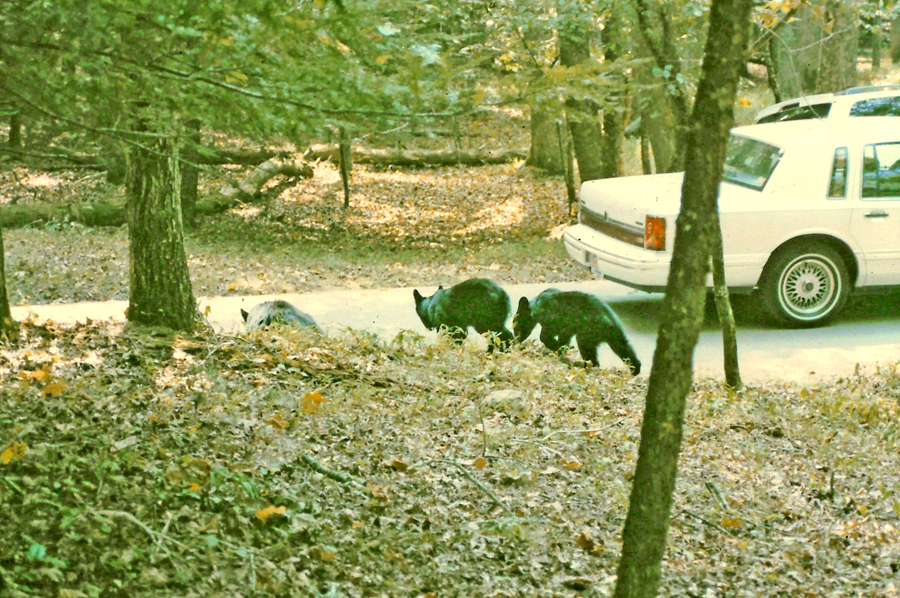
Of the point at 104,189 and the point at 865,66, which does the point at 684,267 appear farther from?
the point at 865,66

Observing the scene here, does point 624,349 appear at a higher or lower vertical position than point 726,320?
lower

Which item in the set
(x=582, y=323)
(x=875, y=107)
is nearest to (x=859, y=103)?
(x=875, y=107)

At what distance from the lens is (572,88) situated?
438 cm

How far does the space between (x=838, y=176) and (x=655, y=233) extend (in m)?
1.99

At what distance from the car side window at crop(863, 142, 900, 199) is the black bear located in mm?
5629

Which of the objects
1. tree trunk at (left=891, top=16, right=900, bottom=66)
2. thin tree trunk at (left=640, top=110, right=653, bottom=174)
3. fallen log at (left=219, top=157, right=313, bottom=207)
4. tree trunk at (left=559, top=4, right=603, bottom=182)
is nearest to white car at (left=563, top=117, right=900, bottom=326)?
tree trunk at (left=559, top=4, right=603, bottom=182)

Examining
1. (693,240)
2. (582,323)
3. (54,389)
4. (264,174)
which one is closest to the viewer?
(693,240)

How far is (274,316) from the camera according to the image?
7941 mm

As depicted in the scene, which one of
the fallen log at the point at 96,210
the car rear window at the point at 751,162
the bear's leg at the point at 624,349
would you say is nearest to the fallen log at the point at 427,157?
the fallen log at the point at 96,210

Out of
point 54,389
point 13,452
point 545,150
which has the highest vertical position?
point 545,150

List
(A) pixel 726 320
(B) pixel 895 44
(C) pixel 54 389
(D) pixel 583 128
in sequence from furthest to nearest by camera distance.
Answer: (B) pixel 895 44
(D) pixel 583 128
(A) pixel 726 320
(C) pixel 54 389

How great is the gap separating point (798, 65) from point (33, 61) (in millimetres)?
12975

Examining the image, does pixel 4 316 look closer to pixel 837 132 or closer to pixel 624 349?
pixel 624 349

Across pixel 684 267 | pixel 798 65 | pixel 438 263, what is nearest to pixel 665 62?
pixel 684 267
